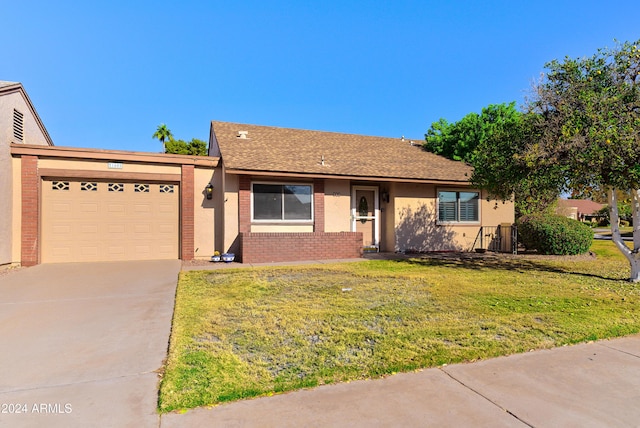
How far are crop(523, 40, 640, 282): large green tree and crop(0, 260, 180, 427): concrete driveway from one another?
7683mm

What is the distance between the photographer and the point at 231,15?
10.8m

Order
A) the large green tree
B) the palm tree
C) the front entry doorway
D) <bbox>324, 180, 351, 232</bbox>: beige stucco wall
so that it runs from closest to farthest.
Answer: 1. the large green tree
2. <bbox>324, 180, 351, 232</bbox>: beige stucco wall
3. the front entry doorway
4. the palm tree

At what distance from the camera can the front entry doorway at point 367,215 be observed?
12.4m

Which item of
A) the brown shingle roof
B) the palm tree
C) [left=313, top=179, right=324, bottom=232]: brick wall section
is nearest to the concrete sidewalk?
the brown shingle roof

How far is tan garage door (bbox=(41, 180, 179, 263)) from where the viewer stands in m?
9.52

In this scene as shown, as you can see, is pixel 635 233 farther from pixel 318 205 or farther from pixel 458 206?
pixel 318 205

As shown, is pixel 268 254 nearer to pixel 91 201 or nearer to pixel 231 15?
pixel 91 201

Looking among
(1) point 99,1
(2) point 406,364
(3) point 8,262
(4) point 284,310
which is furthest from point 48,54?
(2) point 406,364

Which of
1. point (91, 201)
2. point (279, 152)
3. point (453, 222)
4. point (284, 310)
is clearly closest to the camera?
point (284, 310)

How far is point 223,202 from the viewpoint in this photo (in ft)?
34.9

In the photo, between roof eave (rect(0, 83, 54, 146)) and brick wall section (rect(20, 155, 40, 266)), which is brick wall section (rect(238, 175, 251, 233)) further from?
roof eave (rect(0, 83, 54, 146))

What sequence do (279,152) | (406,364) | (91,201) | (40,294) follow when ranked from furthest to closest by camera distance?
(279,152), (91,201), (40,294), (406,364)

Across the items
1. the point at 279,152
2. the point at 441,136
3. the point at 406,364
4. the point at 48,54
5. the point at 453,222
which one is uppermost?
the point at 48,54

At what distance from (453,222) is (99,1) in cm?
1322
